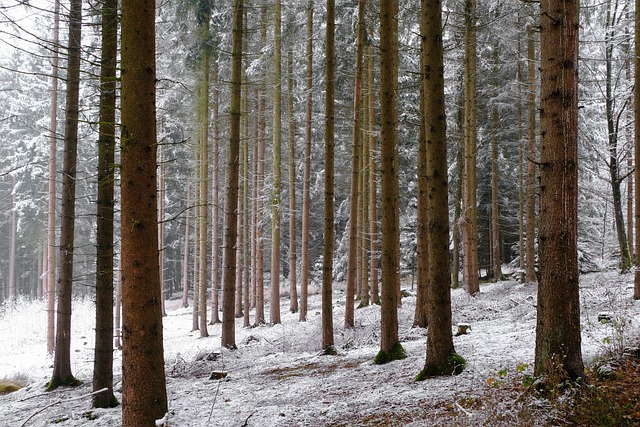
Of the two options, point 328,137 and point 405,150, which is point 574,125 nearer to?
point 328,137

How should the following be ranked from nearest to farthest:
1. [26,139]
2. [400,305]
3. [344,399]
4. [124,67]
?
[124,67] → [344,399] → [400,305] → [26,139]

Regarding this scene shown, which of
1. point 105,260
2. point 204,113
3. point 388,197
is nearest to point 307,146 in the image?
point 204,113

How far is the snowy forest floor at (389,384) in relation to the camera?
468 centimetres

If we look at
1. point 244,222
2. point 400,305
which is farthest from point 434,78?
point 244,222

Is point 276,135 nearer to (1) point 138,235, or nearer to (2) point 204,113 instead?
(2) point 204,113

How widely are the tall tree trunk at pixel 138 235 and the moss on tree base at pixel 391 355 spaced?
4.73m

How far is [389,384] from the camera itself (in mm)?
7012

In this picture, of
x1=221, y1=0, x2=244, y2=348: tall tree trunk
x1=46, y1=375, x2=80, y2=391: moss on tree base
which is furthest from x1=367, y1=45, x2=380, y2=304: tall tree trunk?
x1=46, y1=375, x2=80, y2=391: moss on tree base

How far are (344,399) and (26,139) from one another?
1363 inches

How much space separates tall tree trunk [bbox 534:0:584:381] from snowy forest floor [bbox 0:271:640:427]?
48 centimetres

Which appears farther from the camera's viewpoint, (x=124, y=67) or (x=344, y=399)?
(x=344, y=399)

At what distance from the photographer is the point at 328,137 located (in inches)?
418

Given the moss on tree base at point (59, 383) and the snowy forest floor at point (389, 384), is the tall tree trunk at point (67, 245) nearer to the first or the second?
the moss on tree base at point (59, 383)

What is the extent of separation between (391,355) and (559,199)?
4773 mm
